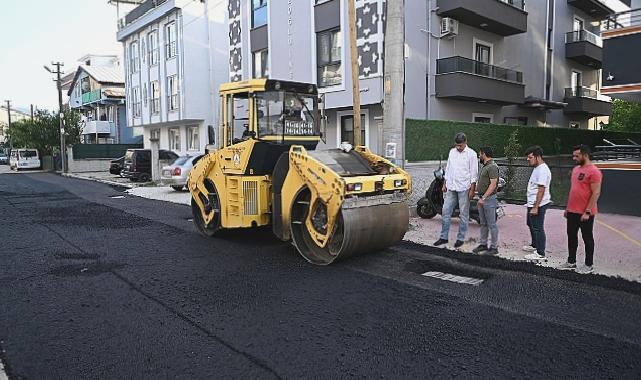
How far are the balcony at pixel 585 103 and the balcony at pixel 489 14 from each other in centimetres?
715

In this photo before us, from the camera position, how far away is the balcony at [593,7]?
27.1 m

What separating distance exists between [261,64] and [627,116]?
17.5 m

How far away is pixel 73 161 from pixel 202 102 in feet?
41.6

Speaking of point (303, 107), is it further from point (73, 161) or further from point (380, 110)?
point (73, 161)

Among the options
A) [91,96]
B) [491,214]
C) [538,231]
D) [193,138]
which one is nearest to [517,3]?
[491,214]

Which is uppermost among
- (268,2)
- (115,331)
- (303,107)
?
(268,2)

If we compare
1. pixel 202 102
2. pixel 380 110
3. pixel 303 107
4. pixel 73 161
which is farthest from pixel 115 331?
pixel 73 161

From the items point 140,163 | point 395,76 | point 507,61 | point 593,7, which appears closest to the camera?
point 395,76

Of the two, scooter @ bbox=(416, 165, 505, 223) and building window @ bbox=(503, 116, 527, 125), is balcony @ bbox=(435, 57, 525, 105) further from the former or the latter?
scooter @ bbox=(416, 165, 505, 223)

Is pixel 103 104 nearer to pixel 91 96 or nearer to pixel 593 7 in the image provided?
→ pixel 91 96

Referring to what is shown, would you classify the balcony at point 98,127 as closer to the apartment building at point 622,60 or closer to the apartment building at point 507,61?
the apartment building at point 507,61

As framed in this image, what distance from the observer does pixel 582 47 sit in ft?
87.6

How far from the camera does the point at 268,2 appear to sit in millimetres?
21953

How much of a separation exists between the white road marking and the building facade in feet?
140
